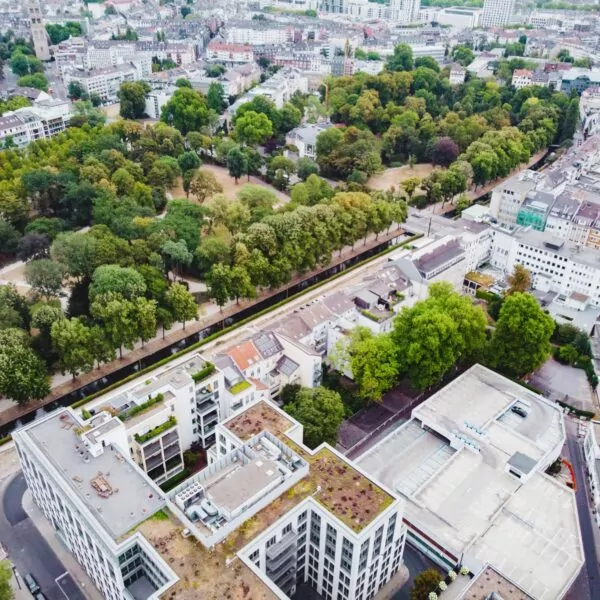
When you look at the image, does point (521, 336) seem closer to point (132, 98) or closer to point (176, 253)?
point (176, 253)

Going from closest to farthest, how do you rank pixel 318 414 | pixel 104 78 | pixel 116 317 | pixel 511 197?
1. pixel 318 414
2. pixel 116 317
3. pixel 511 197
4. pixel 104 78

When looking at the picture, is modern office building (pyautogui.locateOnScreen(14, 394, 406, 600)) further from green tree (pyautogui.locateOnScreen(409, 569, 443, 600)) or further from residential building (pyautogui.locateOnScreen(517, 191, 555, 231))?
residential building (pyautogui.locateOnScreen(517, 191, 555, 231))

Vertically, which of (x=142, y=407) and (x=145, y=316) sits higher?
(x=142, y=407)

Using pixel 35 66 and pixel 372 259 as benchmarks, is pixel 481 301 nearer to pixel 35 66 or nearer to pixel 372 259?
pixel 372 259

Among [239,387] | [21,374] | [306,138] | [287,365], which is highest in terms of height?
[21,374]

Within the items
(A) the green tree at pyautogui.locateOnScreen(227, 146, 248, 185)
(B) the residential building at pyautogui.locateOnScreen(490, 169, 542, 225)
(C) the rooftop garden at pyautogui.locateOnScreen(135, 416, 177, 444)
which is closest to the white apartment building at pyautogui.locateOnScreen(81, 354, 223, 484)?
(C) the rooftop garden at pyautogui.locateOnScreen(135, 416, 177, 444)

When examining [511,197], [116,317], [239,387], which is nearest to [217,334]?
[116,317]

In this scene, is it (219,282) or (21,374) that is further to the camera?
(219,282)

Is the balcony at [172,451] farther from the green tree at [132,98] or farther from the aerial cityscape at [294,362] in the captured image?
the green tree at [132,98]
